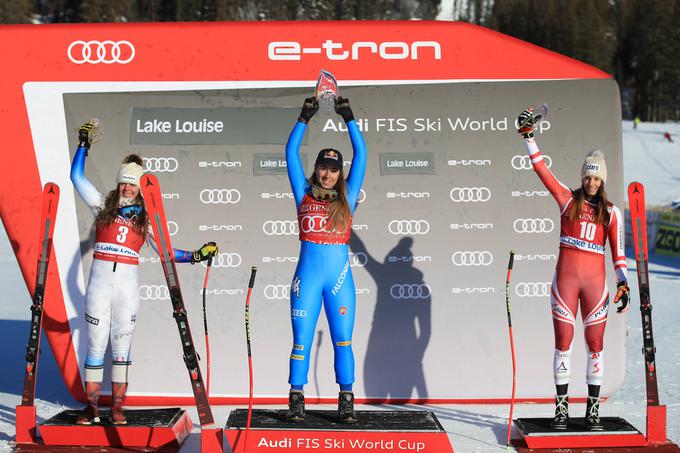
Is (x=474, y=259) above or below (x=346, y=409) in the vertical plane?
above

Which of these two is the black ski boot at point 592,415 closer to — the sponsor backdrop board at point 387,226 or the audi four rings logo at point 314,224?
the sponsor backdrop board at point 387,226

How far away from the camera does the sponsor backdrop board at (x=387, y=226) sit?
624cm

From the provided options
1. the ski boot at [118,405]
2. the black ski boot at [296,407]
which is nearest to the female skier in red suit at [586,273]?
the black ski boot at [296,407]

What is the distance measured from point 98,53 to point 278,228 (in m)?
2.07

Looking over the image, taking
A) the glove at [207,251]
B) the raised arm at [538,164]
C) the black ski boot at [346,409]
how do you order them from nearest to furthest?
the black ski boot at [346,409]
the glove at [207,251]
the raised arm at [538,164]

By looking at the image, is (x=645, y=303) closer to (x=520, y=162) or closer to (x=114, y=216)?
(x=520, y=162)

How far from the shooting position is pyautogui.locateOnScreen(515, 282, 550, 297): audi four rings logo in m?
Result: 6.23

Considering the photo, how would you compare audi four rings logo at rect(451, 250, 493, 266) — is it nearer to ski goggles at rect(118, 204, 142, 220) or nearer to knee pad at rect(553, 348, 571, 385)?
knee pad at rect(553, 348, 571, 385)

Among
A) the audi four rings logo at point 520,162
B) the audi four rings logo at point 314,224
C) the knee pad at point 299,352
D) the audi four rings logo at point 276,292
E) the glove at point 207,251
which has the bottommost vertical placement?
the knee pad at point 299,352

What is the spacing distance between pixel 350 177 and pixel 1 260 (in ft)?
45.6

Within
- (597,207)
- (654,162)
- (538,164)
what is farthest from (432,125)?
(654,162)

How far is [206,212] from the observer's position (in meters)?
6.28

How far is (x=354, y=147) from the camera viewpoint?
4992mm

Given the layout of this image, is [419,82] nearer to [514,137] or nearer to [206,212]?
[514,137]
